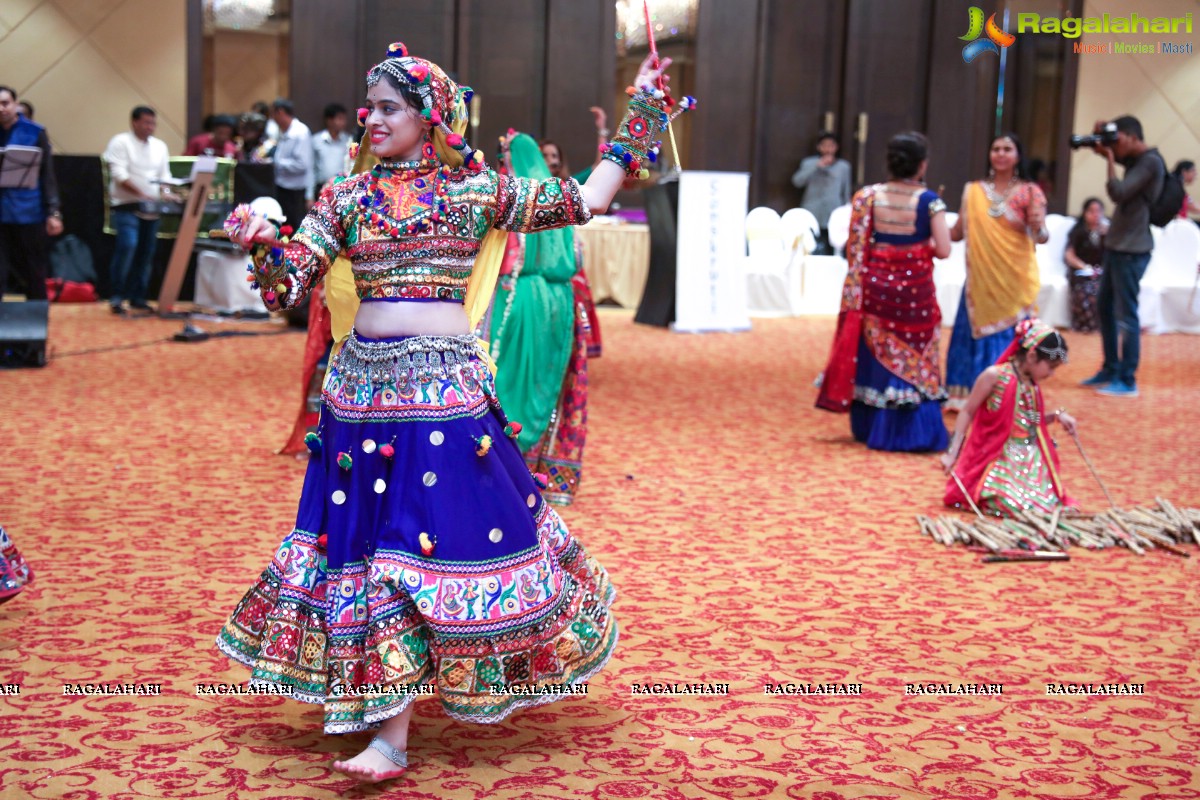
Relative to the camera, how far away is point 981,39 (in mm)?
14211

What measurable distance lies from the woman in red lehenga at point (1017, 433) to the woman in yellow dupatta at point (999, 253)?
6.33 feet

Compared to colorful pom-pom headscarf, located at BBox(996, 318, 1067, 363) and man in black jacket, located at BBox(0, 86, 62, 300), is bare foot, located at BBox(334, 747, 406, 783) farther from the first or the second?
man in black jacket, located at BBox(0, 86, 62, 300)

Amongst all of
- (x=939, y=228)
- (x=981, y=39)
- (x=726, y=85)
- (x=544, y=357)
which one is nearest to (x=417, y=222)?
(x=544, y=357)

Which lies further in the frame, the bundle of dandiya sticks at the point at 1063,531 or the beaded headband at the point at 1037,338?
the beaded headband at the point at 1037,338

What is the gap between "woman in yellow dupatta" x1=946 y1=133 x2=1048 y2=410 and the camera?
251 inches

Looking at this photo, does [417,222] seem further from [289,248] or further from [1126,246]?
[1126,246]

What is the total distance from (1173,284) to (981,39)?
4399mm

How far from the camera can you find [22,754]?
2.39 meters

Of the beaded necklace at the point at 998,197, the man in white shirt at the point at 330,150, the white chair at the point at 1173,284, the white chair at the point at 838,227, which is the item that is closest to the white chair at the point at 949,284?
the white chair at the point at 838,227

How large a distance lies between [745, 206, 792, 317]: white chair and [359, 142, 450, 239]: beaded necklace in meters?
9.04

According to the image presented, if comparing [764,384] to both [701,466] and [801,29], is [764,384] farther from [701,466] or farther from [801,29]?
[801,29]

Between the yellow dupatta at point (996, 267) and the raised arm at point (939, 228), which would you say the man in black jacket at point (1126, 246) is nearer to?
the yellow dupatta at point (996, 267)

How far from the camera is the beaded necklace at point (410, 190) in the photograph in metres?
2.42

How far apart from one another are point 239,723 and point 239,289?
811cm
